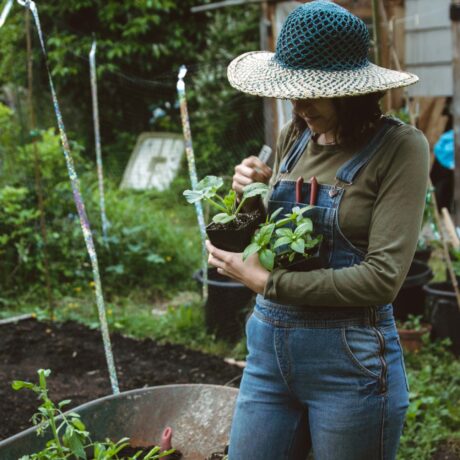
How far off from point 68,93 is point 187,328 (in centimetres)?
651

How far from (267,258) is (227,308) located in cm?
303

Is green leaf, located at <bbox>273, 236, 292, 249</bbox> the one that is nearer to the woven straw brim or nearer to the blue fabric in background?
the woven straw brim

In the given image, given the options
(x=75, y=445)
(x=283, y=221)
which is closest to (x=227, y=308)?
(x=75, y=445)

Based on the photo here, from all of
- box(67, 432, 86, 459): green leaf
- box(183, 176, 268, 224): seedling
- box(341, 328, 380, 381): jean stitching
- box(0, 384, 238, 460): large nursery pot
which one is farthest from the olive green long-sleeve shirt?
box(0, 384, 238, 460): large nursery pot

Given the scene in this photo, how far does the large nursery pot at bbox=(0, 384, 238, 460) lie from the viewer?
9.00 feet

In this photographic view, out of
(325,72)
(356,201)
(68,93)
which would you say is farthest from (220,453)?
(68,93)

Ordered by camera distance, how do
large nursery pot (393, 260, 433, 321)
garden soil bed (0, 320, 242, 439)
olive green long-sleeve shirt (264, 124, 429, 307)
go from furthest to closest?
large nursery pot (393, 260, 433, 321)
garden soil bed (0, 320, 242, 439)
olive green long-sleeve shirt (264, 124, 429, 307)

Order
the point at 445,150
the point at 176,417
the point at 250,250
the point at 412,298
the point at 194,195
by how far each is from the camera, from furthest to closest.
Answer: the point at 445,150 → the point at 412,298 → the point at 176,417 → the point at 194,195 → the point at 250,250

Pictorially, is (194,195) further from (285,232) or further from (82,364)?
(82,364)

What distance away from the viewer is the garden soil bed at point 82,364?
3.80m

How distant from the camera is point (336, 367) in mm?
1785

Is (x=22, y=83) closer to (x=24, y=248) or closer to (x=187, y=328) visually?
(x=24, y=248)

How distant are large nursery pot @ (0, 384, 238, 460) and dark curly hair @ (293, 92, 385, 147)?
1.27 meters

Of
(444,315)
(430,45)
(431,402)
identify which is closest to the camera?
(431,402)
